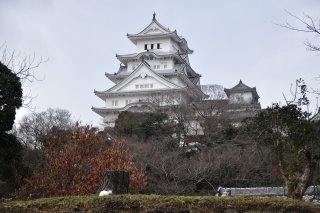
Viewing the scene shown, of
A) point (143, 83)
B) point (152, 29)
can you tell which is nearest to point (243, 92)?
point (143, 83)

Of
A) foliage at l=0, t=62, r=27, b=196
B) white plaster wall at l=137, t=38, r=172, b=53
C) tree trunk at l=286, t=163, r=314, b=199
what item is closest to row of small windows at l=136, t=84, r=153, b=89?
white plaster wall at l=137, t=38, r=172, b=53

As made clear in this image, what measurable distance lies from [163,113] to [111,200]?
20672mm

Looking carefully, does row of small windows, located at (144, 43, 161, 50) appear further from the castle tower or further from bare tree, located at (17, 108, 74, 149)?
bare tree, located at (17, 108, 74, 149)

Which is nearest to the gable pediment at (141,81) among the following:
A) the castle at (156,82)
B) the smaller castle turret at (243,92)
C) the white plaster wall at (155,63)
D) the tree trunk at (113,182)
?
the castle at (156,82)

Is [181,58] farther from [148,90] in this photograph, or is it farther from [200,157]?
[200,157]

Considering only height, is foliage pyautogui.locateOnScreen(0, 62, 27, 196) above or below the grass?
above

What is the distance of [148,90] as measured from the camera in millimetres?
37688

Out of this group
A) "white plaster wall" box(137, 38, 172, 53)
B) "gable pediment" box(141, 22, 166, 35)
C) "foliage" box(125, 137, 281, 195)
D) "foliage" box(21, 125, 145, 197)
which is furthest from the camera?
"gable pediment" box(141, 22, 166, 35)

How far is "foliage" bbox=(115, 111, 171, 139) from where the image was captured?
26.3 metres

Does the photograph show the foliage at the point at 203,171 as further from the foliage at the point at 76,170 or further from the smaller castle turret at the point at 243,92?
the smaller castle turret at the point at 243,92

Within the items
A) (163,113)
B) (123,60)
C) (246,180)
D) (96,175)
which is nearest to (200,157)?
(246,180)

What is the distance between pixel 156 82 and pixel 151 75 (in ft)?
2.55

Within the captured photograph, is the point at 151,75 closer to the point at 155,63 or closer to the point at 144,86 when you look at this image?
the point at 144,86

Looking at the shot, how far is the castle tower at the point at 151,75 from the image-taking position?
36472 mm
